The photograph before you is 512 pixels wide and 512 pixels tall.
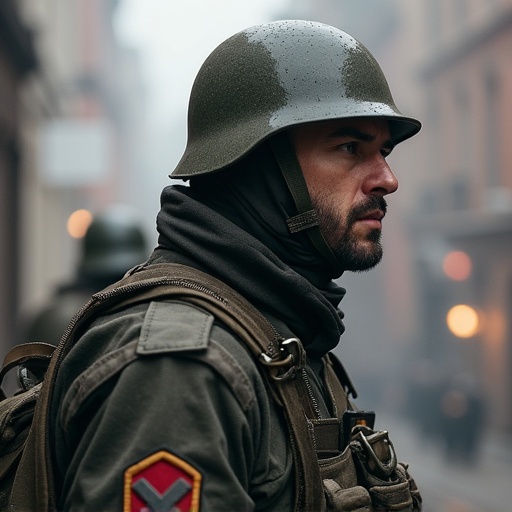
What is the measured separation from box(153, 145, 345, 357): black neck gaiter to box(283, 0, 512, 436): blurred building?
1724 cm

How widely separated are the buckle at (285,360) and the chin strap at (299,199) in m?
0.36

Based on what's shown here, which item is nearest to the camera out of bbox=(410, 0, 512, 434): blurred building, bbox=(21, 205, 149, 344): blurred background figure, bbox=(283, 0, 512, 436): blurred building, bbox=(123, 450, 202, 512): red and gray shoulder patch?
bbox=(123, 450, 202, 512): red and gray shoulder patch

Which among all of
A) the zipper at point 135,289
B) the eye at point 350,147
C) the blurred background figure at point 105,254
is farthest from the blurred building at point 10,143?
the zipper at point 135,289

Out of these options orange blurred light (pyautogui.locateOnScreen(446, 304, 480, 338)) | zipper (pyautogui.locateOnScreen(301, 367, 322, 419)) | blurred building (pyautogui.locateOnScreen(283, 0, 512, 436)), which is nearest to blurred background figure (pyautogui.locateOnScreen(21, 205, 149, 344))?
zipper (pyautogui.locateOnScreen(301, 367, 322, 419))

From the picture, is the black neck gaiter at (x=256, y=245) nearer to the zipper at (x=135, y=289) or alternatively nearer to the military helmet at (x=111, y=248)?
the zipper at (x=135, y=289)

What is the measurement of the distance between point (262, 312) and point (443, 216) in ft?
82.4

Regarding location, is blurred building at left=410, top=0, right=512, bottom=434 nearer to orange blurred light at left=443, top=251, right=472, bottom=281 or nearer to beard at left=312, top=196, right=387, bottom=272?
orange blurred light at left=443, top=251, right=472, bottom=281

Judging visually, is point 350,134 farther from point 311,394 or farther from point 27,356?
point 27,356

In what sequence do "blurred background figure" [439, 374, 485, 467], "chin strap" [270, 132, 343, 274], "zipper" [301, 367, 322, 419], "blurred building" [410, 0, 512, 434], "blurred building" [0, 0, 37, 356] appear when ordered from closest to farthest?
"zipper" [301, 367, 322, 419], "chin strap" [270, 132, 343, 274], "blurred building" [0, 0, 37, 356], "blurred background figure" [439, 374, 485, 467], "blurred building" [410, 0, 512, 434]

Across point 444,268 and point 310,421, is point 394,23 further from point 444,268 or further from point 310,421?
point 310,421

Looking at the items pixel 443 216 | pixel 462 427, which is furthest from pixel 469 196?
pixel 462 427

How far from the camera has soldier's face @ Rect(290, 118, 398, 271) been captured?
2.61 metres

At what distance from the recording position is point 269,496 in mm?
2131

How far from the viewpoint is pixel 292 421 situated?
7.22ft
